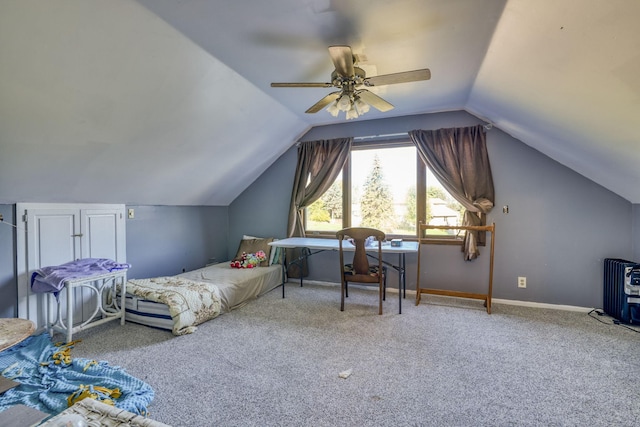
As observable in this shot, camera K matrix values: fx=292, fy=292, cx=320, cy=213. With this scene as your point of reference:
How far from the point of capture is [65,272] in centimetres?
259

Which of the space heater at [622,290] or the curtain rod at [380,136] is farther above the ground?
the curtain rod at [380,136]

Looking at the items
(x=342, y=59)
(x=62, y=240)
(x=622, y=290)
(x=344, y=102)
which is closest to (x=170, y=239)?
(x=62, y=240)

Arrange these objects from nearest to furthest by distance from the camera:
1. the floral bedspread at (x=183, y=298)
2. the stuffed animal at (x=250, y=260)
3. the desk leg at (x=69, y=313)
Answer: the desk leg at (x=69, y=313)
the floral bedspread at (x=183, y=298)
the stuffed animal at (x=250, y=260)

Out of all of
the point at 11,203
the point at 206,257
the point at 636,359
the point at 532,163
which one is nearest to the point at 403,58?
the point at 532,163

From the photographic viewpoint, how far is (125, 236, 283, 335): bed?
282cm

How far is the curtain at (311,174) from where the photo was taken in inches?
171

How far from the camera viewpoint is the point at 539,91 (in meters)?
2.32

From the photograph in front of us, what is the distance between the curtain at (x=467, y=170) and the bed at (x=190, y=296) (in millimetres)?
2717

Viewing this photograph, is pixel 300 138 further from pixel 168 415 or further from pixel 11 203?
pixel 168 415

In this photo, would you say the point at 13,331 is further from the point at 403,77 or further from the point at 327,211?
the point at 327,211

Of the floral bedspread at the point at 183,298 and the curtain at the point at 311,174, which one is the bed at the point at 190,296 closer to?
the floral bedspread at the point at 183,298

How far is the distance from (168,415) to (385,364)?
150 cm

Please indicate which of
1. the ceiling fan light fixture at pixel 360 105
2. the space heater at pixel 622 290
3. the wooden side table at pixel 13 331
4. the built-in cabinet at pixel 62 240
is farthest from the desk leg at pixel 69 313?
the space heater at pixel 622 290

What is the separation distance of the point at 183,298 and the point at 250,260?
4.75 ft
